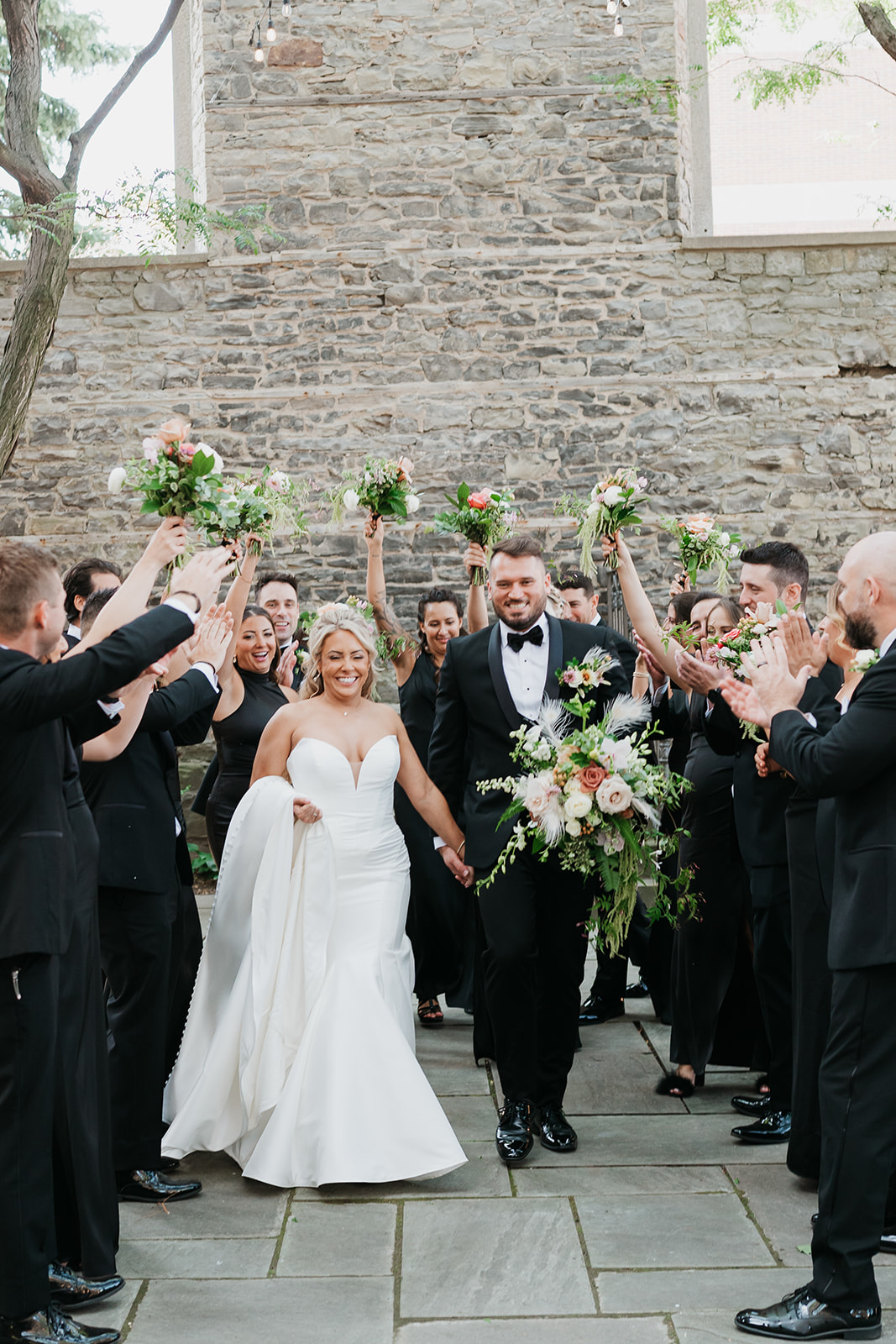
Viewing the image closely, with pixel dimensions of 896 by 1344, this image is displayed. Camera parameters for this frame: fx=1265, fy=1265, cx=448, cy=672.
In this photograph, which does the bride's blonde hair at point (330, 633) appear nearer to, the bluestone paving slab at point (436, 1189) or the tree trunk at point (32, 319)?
the bluestone paving slab at point (436, 1189)

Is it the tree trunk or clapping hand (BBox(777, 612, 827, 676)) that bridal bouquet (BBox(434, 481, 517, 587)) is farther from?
the tree trunk

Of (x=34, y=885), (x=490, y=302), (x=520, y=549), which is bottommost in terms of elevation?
(x=34, y=885)

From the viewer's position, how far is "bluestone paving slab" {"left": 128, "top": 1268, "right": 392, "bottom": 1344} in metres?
3.39

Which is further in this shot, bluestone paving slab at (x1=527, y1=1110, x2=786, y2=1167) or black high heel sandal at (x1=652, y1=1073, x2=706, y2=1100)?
black high heel sandal at (x1=652, y1=1073, x2=706, y2=1100)

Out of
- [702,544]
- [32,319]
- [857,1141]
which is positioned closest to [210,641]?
[857,1141]

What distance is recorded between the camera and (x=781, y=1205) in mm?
4234

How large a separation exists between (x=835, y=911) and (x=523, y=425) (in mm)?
8269

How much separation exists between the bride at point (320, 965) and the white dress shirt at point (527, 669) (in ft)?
1.70

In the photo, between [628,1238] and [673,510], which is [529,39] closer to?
[673,510]

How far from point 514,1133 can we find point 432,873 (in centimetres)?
203

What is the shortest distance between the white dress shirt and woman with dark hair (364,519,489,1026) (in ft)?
3.65

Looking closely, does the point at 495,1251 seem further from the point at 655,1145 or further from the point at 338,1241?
the point at 655,1145

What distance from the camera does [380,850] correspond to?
498 centimetres

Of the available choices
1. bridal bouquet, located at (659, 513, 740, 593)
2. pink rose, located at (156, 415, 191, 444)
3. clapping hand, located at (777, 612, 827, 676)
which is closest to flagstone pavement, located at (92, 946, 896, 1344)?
clapping hand, located at (777, 612, 827, 676)
